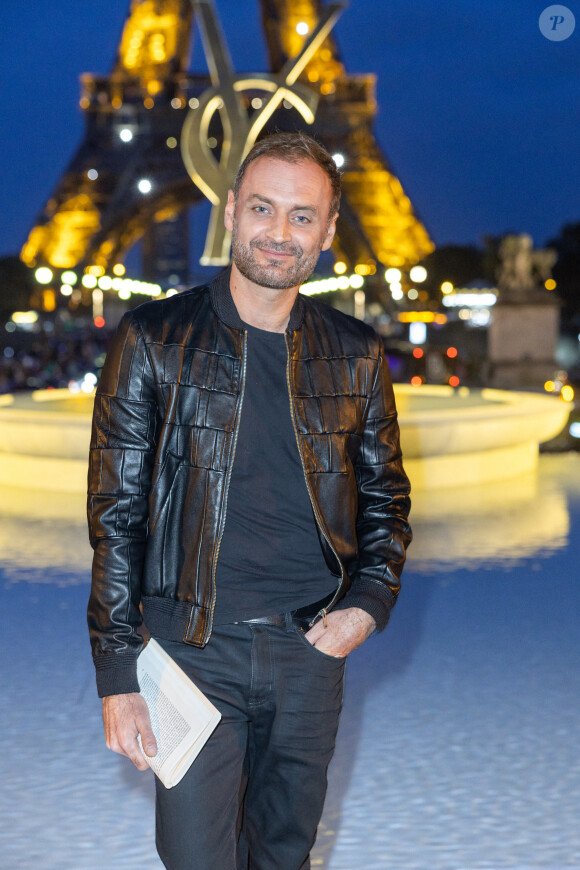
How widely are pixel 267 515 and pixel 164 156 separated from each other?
4665 centimetres

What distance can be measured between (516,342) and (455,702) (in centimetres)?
2054

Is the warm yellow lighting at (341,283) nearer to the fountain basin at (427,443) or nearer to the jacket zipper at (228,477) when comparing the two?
the fountain basin at (427,443)

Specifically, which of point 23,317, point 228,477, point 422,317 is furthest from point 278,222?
point 23,317

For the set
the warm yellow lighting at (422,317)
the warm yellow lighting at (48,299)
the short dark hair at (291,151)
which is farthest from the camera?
the warm yellow lighting at (422,317)

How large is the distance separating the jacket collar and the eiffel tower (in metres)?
40.4

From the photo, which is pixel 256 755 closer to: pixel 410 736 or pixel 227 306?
pixel 227 306

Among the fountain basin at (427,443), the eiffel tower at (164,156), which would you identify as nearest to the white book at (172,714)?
the fountain basin at (427,443)

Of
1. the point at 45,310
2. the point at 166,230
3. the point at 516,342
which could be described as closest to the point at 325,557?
the point at 516,342

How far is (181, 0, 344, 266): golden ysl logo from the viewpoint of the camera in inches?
728

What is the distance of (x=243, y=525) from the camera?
2191 millimetres

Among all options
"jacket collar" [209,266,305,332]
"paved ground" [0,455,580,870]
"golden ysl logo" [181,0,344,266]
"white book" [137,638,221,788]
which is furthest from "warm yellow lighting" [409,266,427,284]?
"white book" [137,638,221,788]

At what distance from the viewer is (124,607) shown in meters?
2.14

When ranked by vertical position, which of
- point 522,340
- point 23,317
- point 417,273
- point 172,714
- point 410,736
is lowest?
point 23,317

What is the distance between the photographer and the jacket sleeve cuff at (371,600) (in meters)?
2.29
